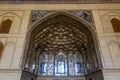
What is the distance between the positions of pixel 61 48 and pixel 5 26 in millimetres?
4218

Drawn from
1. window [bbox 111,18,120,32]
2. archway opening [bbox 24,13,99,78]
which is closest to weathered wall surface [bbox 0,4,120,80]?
window [bbox 111,18,120,32]

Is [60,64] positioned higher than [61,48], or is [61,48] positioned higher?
[61,48]

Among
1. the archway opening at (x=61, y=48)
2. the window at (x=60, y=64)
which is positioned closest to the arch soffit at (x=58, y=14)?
the archway opening at (x=61, y=48)

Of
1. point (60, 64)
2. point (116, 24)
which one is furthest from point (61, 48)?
point (116, 24)

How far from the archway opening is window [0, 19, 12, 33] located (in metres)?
1.24

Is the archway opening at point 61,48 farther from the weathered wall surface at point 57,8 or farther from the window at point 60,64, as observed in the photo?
the weathered wall surface at point 57,8

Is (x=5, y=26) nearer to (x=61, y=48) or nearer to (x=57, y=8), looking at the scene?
(x=57, y=8)

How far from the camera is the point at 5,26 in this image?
6367 mm

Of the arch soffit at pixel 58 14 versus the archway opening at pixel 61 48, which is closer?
the arch soffit at pixel 58 14

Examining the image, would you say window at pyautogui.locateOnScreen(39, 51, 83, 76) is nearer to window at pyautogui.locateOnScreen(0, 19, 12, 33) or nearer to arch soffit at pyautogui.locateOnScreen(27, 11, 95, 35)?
arch soffit at pyautogui.locateOnScreen(27, 11, 95, 35)

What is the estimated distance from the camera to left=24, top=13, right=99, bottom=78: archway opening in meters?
7.09

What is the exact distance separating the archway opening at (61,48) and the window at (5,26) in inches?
48.7

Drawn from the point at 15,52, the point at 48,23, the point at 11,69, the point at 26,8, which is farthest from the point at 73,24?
the point at 11,69

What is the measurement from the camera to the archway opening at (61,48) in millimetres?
7094
